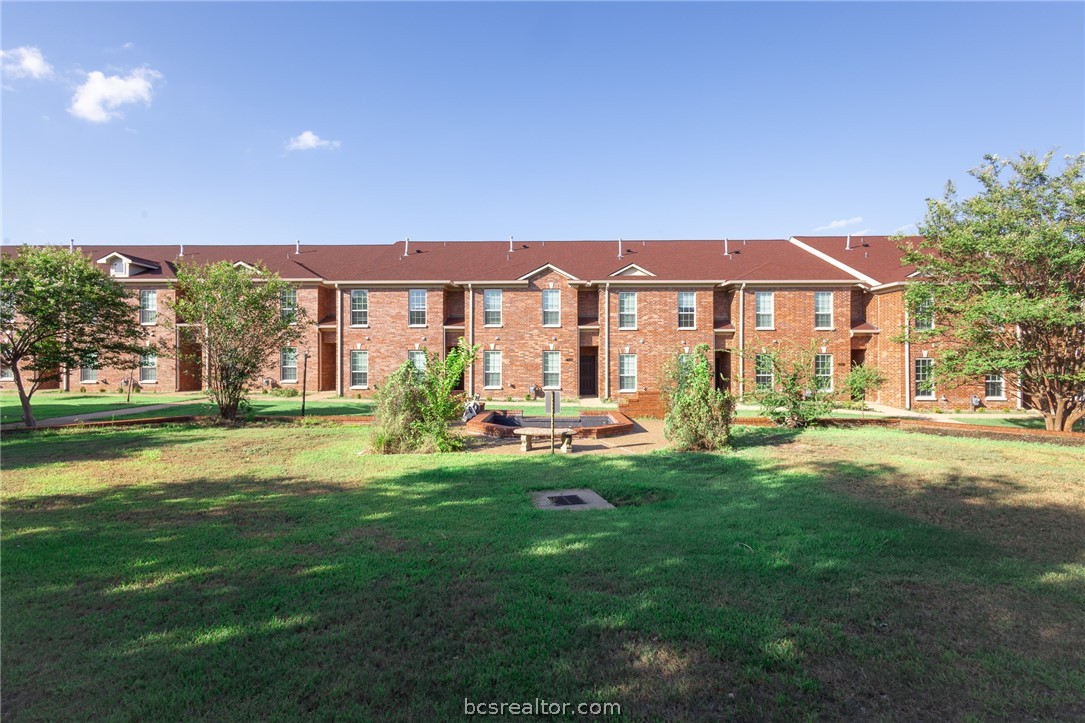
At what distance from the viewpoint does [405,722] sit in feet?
8.87

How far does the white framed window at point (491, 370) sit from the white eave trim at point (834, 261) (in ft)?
→ 61.9

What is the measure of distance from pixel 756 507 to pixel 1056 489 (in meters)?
5.19

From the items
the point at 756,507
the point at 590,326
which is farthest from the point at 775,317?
the point at 756,507

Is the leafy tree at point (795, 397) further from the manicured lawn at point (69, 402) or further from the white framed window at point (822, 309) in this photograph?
the manicured lawn at point (69, 402)

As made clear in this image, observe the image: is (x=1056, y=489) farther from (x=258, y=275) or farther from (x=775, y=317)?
(x=258, y=275)

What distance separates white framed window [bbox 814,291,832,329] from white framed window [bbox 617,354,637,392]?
9345 mm

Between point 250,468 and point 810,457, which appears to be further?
point 810,457

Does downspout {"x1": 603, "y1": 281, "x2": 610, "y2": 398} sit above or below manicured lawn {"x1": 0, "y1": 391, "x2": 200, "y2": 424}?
above

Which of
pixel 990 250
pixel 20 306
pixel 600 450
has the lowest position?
pixel 600 450

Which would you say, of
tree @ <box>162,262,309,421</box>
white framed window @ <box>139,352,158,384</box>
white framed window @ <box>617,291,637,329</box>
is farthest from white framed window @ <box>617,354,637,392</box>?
white framed window @ <box>139,352,158,384</box>

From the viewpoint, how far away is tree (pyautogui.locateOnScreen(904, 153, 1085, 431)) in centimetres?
1423

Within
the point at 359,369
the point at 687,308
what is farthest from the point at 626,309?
the point at 359,369

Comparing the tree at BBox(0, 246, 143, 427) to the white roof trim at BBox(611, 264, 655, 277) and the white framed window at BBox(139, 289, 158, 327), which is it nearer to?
the white framed window at BBox(139, 289, 158, 327)

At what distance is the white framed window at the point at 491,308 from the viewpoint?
26.6 meters
